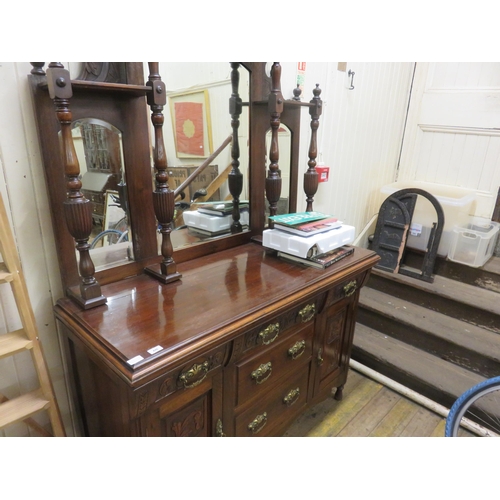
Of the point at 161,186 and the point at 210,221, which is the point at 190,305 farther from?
the point at 210,221

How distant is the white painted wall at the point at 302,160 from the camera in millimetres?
984

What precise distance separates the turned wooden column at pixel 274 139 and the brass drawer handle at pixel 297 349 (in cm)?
52

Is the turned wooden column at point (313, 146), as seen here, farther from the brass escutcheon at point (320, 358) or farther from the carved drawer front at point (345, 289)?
the brass escutcheon at point (320, 358)

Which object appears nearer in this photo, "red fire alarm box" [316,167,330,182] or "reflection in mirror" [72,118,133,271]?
"reflection in mirror" [72,118,133,271]

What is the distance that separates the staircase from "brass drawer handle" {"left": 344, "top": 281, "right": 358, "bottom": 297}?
77cm

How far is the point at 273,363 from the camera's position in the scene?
4.19 feet

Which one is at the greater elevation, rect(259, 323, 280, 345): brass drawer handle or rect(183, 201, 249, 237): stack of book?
rect(183, 201, 249, 237): stack of book

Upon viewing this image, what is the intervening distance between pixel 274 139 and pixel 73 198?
2.87ft

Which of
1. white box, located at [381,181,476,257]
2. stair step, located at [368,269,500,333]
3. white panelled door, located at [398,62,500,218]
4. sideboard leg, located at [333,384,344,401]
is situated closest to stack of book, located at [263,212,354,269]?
sideboard leg, located at [333,384,344,401]

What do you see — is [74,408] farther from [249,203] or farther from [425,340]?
[425,340]

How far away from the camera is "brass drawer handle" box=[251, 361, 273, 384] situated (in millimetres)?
1210

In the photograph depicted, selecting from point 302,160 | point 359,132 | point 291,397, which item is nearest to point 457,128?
point 359,132

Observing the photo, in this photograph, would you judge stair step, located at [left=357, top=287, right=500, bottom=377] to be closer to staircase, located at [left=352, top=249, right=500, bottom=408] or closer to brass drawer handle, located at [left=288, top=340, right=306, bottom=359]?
staircase, located at [left=352, top=249, right=500, bottom=408]
